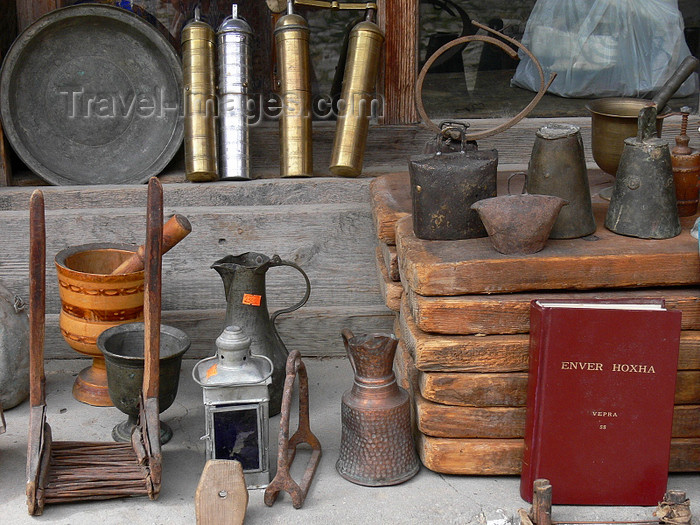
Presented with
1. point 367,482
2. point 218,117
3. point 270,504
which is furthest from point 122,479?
point 218,117

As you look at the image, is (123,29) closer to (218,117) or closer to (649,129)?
(218,117)

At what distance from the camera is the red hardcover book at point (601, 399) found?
276cm

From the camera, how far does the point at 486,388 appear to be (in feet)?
9.78

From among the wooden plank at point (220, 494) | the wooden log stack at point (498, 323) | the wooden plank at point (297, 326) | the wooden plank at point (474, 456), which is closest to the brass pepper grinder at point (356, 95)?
the wooden plank at point (297, 326)

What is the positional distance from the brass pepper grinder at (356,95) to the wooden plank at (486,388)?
1584 millimetres

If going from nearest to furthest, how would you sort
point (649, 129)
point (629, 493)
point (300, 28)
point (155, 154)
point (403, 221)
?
point (629, 493) < point (649, 129) < point (403, 221) < point (300, 28) < point (155, 154)

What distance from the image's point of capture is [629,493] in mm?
2885

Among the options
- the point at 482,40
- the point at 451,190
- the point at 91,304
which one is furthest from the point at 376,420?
the point at 482,40

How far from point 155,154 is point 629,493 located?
2.76 metres

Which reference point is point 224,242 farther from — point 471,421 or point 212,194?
point 471,421

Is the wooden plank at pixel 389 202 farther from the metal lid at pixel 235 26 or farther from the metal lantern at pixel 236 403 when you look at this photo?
the metal lid at pixel 235 26

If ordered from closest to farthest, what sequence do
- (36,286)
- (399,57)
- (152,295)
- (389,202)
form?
(36,286) → (152,295) → (389,202) → (399,57)

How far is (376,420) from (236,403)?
0.46m

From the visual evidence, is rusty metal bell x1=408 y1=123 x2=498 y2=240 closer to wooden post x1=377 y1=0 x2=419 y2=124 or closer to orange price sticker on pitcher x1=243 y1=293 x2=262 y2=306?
orange price sticker on pitcher x1=243 y1=293 x2=262 y2=306
